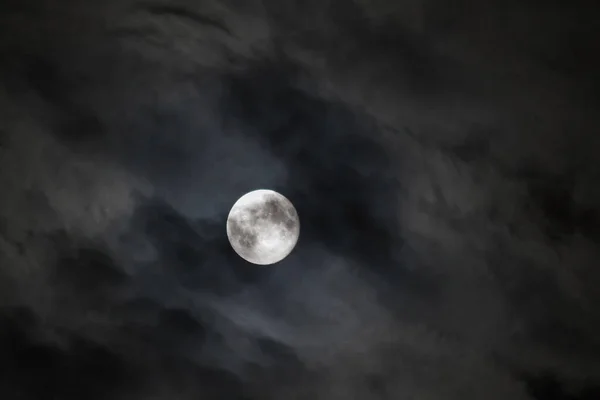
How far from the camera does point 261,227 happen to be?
541 cm

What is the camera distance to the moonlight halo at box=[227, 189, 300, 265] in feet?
17.7

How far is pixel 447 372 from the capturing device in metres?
→ 5.49

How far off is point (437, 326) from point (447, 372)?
0.53m

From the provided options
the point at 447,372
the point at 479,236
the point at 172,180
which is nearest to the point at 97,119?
the point at 172,180

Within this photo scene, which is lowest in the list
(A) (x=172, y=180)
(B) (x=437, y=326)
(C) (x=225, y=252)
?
(B) (x=437, y=326)

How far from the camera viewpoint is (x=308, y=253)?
18.4ft

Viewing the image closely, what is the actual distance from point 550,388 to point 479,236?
6.39 feet

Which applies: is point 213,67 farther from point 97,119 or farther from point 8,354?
point 8,354

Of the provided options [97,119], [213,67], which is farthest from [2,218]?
[213,67]

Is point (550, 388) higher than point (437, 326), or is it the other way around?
point (437, 326)

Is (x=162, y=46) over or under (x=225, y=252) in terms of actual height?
over

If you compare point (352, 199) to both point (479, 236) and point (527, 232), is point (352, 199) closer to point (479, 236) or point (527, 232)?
point (479, 236)

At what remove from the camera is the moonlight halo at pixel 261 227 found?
5398mm

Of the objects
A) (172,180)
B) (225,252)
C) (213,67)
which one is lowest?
(225,252)
